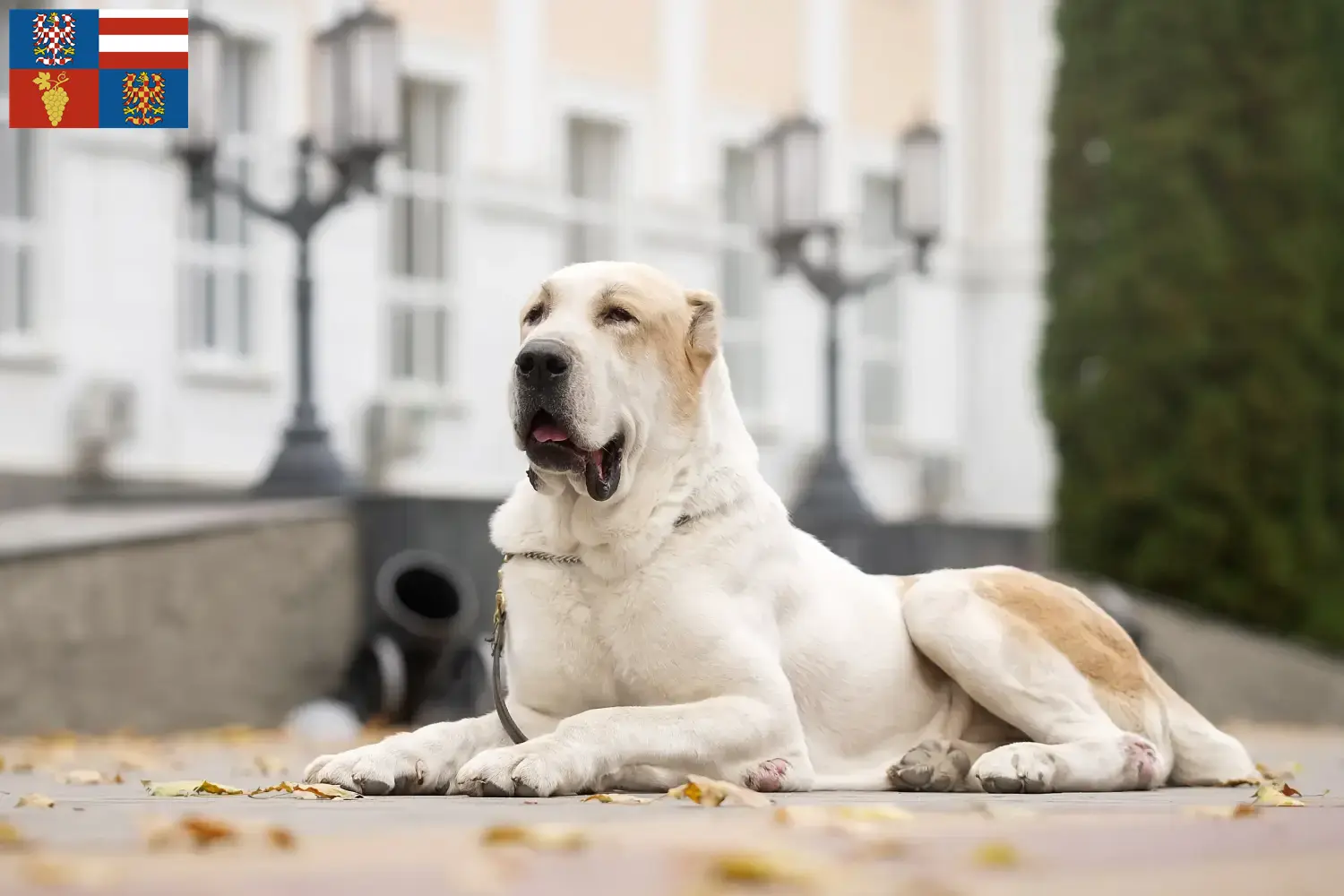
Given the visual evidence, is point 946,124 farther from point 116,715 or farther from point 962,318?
point 116,715

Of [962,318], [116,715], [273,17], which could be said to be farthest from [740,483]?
[962,318]

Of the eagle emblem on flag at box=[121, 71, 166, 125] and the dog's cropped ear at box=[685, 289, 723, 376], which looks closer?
the dog's cropped ear at box=[685, 289, 723, 376]

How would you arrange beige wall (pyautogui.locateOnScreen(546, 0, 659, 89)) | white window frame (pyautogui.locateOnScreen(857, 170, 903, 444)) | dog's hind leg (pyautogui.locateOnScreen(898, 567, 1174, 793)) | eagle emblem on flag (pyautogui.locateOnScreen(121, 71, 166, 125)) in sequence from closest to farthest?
dog's hind leg (pyautogui.locateOnScreen(898, 567, 1174, 793)) < eagle emblem on flag (pyautogui.locateOnScreen(121, 71, 166, 125)) < beige wall (pyautogui.locateOnScreen(546, 0, 659, 89)) < white window frame (pyautogui.locateOnScreen(857, 170, 903, 444))

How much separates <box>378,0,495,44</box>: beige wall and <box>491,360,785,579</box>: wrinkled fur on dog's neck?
12.6 meters

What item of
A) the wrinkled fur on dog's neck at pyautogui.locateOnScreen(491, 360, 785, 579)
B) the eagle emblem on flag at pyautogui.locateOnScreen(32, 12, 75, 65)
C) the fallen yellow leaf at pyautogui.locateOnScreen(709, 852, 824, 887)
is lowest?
the fallen yellow leaf at pyautogui.locateOnScreen(709, 852, 824, 887)

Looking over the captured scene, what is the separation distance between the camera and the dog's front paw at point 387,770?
14.9 ft

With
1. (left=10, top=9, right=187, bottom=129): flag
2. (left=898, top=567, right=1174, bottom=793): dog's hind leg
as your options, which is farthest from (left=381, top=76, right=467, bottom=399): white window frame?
(left=898, top=567, right=1174, bottom=793): dog's hind leg

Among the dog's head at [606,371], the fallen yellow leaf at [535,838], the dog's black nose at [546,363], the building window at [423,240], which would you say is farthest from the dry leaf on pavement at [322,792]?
the building window at [423,240]


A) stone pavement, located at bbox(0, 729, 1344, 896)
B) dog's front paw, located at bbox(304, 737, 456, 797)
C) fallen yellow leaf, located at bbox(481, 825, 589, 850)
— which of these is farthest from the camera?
dog's front paw, located at bbox(304, 737, 456, 797)

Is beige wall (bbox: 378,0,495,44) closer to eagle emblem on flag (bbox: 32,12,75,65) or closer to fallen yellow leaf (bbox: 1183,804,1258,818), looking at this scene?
eagle emblem on flag (bbox: 32,12,75,65)

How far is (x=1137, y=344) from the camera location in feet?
59.2

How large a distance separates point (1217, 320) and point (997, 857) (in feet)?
50.6

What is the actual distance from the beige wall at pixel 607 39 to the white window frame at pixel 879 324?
377 cm

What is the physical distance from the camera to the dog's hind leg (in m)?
5.15
